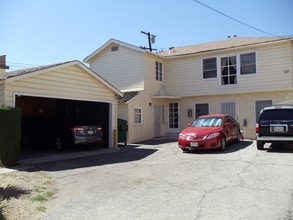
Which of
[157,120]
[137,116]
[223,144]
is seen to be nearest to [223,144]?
[223,144]

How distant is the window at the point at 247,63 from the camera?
835 inches

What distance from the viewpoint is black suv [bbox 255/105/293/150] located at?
13.6 m

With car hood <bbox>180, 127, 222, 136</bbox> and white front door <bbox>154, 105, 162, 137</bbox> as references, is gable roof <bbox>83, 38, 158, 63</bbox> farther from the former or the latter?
car hood <bbox>180, 127, 222, 136</bbox>

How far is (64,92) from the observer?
45.3 feet

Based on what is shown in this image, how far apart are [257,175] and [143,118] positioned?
1301 cm

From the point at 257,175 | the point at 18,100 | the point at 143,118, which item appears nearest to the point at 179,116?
the point at 143,118

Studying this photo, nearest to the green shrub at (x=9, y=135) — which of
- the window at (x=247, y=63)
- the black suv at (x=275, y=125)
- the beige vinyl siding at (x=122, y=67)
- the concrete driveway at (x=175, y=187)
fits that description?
the concrete driveway at (x=175, y=187)

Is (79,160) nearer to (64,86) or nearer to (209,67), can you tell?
(64,86)

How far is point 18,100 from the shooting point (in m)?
20.0

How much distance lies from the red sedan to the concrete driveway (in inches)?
44.9

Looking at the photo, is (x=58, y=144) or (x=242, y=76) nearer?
(x=58, y=144)

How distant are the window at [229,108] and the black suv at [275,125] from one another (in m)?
7.91

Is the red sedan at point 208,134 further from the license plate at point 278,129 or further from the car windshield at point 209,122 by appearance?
the license plate at point 278,129

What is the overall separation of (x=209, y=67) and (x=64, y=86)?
11799 mm
